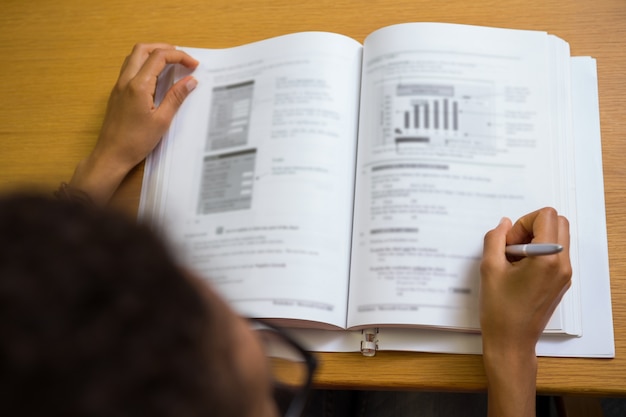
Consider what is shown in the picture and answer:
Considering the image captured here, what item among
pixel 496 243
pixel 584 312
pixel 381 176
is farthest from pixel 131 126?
pixel 584 312

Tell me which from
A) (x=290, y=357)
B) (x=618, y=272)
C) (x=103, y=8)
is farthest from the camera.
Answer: (x=103, y=8)

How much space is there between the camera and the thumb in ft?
2.38

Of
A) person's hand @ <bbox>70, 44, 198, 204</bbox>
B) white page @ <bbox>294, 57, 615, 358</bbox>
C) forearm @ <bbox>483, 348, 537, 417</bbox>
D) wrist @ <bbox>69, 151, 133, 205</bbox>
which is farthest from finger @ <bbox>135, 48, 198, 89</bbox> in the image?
forearm @ <bbox>483, 348, 537, 417</bbox>

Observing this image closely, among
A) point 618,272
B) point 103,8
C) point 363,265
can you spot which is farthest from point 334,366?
point 103,8

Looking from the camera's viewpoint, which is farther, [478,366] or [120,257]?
[478,366]

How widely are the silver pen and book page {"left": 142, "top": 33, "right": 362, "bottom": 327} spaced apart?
0.17m

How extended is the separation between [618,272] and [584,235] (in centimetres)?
5

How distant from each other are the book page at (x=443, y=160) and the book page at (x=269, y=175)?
3 cm

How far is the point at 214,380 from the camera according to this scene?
10.8 inches

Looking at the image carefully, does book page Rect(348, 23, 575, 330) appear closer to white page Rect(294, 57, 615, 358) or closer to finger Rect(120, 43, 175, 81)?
white page Rect(294, 57, 615, 358)

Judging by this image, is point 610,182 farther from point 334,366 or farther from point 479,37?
point 334,366

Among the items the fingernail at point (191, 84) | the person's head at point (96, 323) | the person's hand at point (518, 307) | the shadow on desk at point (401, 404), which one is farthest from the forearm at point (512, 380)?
the fingernail at point (191, 84)

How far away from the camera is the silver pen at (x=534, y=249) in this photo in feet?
1.75

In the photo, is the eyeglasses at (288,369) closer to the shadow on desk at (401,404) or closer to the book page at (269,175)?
the book page at (269,175)
